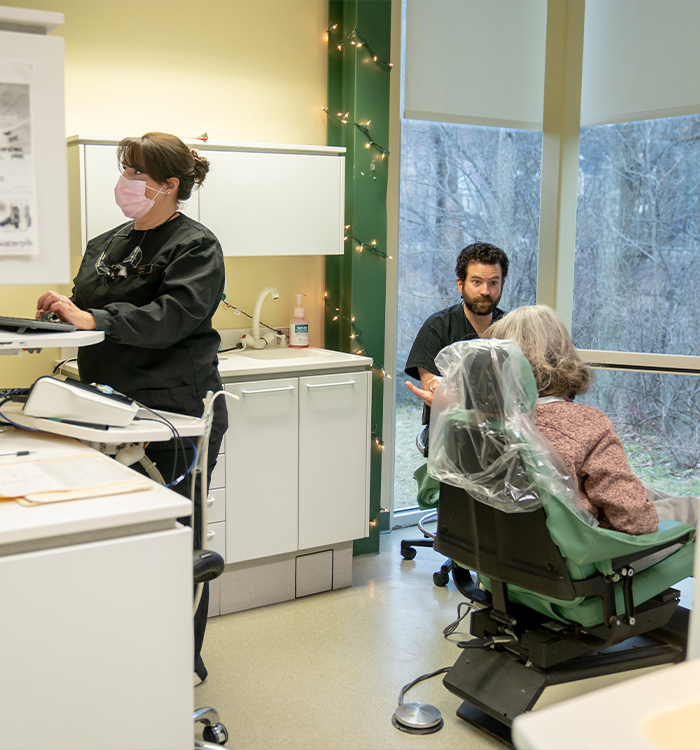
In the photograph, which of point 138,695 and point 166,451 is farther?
point 166,451

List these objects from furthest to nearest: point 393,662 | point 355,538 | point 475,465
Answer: point 355,538 < point 393,662 < point 475,465

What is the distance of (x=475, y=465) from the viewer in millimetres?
2088

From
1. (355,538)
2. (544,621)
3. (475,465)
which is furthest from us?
(355,538)

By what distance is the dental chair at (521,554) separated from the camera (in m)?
1.99

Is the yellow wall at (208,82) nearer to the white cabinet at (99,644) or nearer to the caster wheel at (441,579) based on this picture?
the caster wheel at (441,579)

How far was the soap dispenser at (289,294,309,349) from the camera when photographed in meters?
3.39

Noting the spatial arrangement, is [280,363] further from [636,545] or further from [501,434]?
[636,545]

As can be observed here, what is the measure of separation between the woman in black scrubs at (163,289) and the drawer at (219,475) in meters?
0.48

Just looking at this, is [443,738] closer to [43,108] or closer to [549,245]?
[43,108]

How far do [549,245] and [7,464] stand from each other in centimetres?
274

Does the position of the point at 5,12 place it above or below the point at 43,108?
above

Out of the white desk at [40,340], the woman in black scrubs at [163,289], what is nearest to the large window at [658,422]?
the woman in black scrubs at [163,289]

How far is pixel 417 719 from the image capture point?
2.25 m

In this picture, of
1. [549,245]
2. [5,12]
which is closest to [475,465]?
[5,12]
